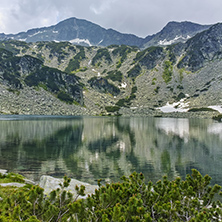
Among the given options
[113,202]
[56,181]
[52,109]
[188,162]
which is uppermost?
[52,109]

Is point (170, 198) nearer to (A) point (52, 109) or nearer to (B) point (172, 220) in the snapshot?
(B) point (172, 220)

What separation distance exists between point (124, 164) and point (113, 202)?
21764mm

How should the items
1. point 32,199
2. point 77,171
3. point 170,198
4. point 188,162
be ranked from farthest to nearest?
point 188,162, point 77,171, point 170,198, point 32,199

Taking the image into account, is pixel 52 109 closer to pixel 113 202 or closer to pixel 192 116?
pixel 192 116

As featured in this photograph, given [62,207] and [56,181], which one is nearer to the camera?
[62,207]

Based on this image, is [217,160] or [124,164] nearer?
[124,164]

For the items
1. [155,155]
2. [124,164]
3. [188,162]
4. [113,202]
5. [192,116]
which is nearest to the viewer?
[113,202]

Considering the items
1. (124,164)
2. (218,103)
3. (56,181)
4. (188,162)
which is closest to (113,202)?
(56,181)

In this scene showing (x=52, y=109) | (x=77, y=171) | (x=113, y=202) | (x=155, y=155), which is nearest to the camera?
(x=113, y=202)

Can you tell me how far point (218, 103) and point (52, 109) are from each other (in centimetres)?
16930

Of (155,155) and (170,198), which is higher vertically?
(170,198)

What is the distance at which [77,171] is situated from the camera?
24188 millimetres

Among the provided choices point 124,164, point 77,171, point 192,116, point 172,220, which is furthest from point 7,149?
point 192,116

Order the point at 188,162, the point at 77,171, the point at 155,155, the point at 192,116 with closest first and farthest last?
the point at 77,171, the point at 188,162, the point at 155,155, the point at 192,116
